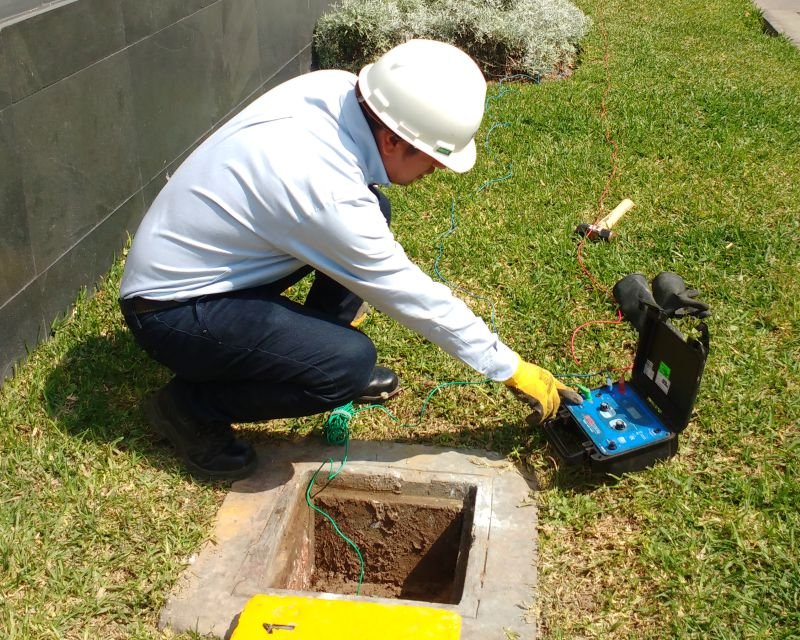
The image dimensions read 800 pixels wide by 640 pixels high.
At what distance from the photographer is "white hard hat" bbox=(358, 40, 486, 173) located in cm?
251

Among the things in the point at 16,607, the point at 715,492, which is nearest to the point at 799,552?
the point at 715,492

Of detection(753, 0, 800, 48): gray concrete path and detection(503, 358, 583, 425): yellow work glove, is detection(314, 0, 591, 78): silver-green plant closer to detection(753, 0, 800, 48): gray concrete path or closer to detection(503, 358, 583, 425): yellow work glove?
detection(753, 0, 800, 48): gray concrete path

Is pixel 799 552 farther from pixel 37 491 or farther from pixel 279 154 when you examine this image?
pixel 37 491

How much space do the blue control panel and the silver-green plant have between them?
4901mm

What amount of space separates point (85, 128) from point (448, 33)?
4484 millimetres

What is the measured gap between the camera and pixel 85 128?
389 centimetres

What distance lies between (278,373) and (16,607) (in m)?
1.04

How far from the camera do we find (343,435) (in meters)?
3.28

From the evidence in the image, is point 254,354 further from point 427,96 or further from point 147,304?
point 427,96

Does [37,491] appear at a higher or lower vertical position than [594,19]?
higher

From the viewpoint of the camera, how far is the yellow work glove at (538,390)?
2.93m

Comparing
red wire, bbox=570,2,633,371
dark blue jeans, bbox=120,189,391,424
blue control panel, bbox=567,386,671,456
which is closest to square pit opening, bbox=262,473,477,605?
dark blue jeans, bbox=120,189,391,424

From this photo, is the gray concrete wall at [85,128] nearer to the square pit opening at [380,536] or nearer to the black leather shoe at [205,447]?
the black leather shoe at [205,447]

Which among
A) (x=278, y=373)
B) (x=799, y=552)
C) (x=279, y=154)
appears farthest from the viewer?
(x=278, y=373)
